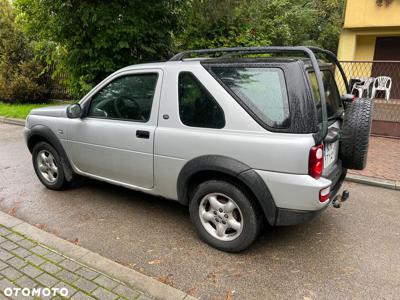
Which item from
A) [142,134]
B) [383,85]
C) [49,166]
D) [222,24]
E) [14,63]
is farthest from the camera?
[14,63]

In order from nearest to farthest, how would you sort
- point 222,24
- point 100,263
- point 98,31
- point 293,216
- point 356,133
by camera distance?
1. point 293,216
2. point 100,263
3. point 356,133
4. point 98,31
5. point 222,24

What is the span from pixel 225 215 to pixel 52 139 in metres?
2.57

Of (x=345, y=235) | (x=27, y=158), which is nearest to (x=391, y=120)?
(x=345, y=235)

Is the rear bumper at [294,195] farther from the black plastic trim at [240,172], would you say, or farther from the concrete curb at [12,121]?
the concrete curb at [12,121]

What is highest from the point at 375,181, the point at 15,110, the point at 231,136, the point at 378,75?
the point at 378,75

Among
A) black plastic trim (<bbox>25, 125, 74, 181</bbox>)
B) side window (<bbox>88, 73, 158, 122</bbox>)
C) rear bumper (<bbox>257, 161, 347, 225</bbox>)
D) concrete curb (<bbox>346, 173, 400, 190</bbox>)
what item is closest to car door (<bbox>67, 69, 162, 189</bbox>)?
side window (<bbox>88, 73, 158, 122</bbox>)

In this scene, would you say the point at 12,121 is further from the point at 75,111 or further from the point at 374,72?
the point at 374,72

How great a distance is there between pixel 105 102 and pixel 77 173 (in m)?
1.09

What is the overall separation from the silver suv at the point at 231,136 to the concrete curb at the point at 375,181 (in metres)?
1.85

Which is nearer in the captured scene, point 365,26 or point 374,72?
point 374,72

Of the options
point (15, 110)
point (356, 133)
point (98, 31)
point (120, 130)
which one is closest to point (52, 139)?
point (120, 130)

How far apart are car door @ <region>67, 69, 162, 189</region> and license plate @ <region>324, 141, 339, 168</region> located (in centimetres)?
165

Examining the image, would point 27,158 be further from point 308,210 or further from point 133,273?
point 308,210

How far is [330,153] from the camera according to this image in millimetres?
2988
